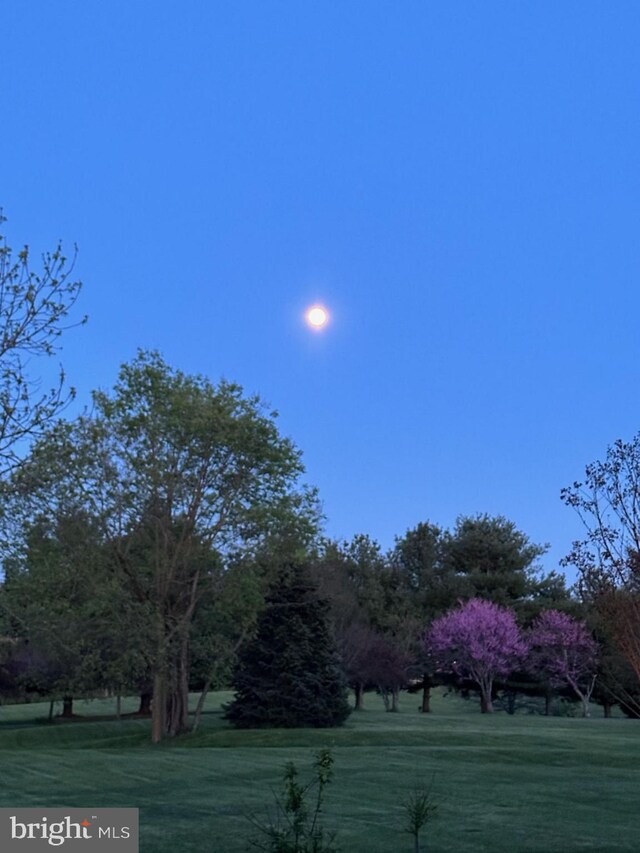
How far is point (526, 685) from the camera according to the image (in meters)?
67.1

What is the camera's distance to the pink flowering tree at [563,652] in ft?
207

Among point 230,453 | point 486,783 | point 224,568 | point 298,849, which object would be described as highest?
point 230,453

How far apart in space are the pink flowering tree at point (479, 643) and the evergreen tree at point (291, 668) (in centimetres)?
1999

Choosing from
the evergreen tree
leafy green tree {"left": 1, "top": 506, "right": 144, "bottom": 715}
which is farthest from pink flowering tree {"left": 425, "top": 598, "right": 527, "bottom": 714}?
leafy green tree {"left": 1, "top": 506, "right": 144, "bottom": 715}

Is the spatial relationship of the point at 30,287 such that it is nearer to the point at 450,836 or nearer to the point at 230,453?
the point at 450,836

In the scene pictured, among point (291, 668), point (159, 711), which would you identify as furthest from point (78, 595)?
point (291, 668)

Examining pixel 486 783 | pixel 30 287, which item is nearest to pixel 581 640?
pixel 486 783

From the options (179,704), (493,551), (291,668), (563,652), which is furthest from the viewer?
(493,551)

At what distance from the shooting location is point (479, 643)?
206 feet

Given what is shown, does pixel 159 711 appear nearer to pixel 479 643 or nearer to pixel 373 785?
pixel 373 785

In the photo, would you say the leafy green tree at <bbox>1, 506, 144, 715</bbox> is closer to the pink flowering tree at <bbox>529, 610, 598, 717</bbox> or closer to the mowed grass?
the mowed grass

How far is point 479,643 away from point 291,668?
22649 millimetres

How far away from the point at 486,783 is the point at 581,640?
41.5 metres

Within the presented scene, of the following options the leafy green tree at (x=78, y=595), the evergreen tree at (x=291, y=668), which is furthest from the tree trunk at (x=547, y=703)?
the leafy green tree at (x=78, y=595)
